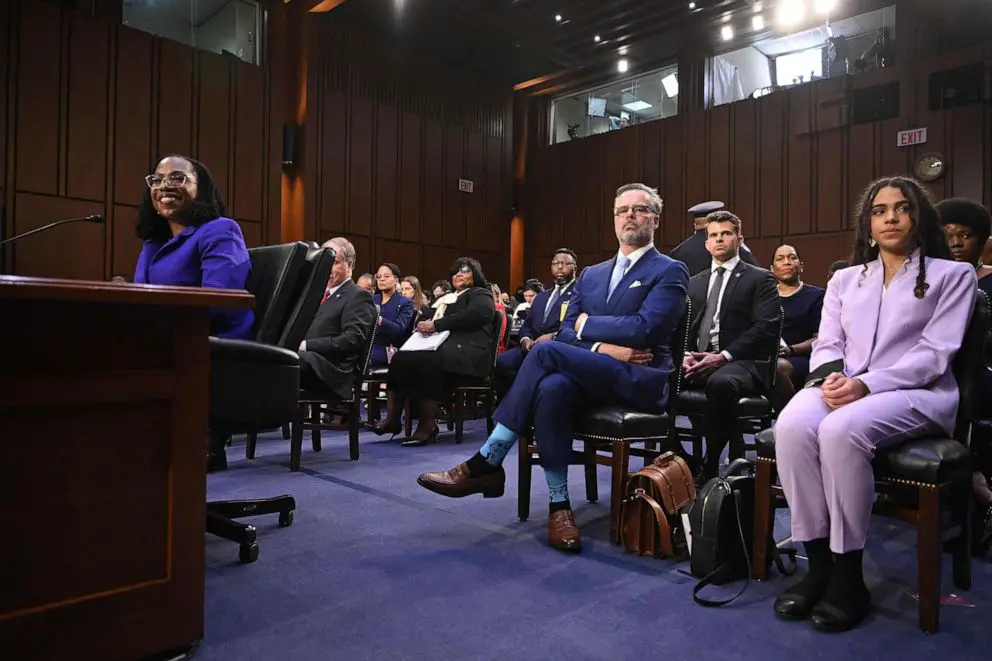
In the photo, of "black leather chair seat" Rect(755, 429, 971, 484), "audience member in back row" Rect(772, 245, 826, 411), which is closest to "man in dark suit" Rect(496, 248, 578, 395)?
"audience member in back row" Rect(772, 245, 826, 411)

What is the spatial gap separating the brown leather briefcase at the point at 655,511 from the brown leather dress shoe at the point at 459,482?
462 mm

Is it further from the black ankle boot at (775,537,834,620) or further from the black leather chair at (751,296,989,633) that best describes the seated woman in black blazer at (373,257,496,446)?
the black ankle boot at (775,537,834,620)

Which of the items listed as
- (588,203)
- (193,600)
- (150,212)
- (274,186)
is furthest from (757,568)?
(588,203)

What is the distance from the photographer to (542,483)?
134 inches

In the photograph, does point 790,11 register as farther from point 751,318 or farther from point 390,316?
point 751,318

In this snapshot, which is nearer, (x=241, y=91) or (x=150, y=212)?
(x=150, y=212)

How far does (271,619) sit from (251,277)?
1.14 metres

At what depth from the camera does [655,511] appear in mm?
2281

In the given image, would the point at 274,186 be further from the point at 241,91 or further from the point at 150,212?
the point at 150,212

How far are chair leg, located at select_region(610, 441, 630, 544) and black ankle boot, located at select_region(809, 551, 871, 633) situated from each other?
29.2 inches

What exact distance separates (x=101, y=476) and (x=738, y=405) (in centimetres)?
235

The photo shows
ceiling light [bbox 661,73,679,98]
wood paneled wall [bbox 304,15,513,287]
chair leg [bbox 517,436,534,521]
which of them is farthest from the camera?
ceiling light [bbox 661,73,679,98]

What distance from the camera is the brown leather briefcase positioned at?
228 centimetres

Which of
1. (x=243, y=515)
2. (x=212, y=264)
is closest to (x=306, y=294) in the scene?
(x=212, y=264)
